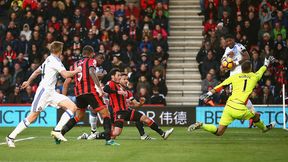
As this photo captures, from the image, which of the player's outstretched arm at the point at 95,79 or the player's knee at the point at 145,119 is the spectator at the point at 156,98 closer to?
the player's knee at the point at 145,119

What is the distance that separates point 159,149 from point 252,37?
550 inches

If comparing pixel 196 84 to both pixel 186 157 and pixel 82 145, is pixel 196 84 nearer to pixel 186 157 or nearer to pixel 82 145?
pixel 82 145

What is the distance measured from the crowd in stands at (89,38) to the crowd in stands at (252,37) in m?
1.72

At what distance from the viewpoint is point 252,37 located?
28.5 m

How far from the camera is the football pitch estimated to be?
13.6 metres

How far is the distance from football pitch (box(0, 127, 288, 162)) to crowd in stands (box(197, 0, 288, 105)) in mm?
6864

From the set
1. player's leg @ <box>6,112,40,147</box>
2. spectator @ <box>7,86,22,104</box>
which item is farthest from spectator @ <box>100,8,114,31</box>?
player's leg @ <box>6,112,40,147</box>

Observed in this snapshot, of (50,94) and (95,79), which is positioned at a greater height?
(95,79)

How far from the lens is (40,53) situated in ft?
94.9

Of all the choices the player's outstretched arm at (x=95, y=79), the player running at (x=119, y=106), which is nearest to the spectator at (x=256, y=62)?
the player running at (x=119, y=106)

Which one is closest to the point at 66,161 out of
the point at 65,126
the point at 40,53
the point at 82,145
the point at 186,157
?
the point at 186,157

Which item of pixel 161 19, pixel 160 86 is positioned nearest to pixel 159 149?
pixel 160 86

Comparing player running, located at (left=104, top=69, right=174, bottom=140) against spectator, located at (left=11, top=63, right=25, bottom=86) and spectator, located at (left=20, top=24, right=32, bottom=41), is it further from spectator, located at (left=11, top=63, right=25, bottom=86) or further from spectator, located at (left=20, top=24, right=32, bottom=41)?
spectator, located at (left=20, top=24, right=32, bottom=41)

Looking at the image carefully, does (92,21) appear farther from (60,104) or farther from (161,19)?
(60,104)
